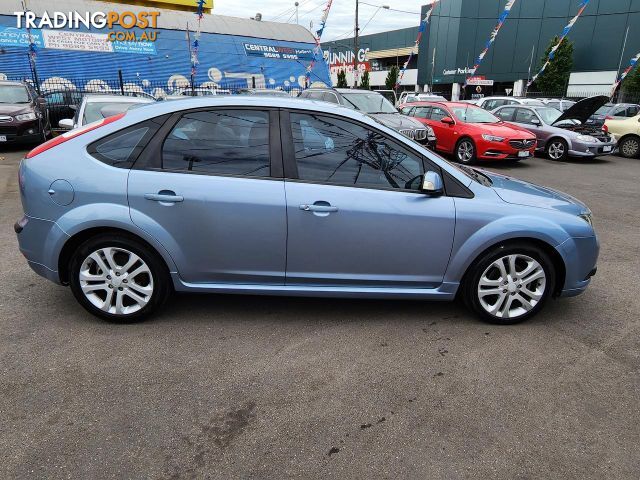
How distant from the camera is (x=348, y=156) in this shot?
3.45 meters

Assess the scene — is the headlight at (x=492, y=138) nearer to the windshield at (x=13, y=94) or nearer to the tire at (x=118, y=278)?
the tire at (x=118, y=278)

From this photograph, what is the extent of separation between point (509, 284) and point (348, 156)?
1560mm

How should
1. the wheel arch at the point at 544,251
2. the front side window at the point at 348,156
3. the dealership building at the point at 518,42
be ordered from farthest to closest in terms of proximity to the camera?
the dealership building at the point at 518,42 < the wheel arch at the point at 544,251 < the front side window at the point at 348,156

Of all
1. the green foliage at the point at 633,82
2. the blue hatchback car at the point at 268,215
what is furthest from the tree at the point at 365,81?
the blue hatchback car at the point at 268,215

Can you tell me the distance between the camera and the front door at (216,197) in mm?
3264

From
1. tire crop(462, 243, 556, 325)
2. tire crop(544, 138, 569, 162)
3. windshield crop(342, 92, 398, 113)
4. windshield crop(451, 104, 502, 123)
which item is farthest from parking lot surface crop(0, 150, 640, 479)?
tire crop(544, 138, 569, 162)

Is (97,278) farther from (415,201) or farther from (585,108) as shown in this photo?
(585,108)

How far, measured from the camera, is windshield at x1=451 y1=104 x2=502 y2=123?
12805 mm

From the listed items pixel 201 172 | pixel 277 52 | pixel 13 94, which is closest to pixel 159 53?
pixel 277 52

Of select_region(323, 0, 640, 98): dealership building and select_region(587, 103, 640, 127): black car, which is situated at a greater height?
select_region(323, 0, 640, 98): dealership building

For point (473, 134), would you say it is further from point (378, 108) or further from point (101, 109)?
point (101, 109)

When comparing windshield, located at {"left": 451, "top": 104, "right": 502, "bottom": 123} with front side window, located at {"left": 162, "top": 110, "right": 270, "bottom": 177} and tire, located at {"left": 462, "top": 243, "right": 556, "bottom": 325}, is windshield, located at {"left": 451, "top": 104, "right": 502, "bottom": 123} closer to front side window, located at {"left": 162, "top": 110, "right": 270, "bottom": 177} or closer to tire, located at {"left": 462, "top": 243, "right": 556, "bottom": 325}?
tire, located at {"left": 462, "top": 243, "right": 556, "bottom": 325}

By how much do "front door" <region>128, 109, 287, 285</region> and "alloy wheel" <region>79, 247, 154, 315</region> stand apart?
294mm

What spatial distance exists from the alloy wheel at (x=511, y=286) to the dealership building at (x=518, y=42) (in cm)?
4952
